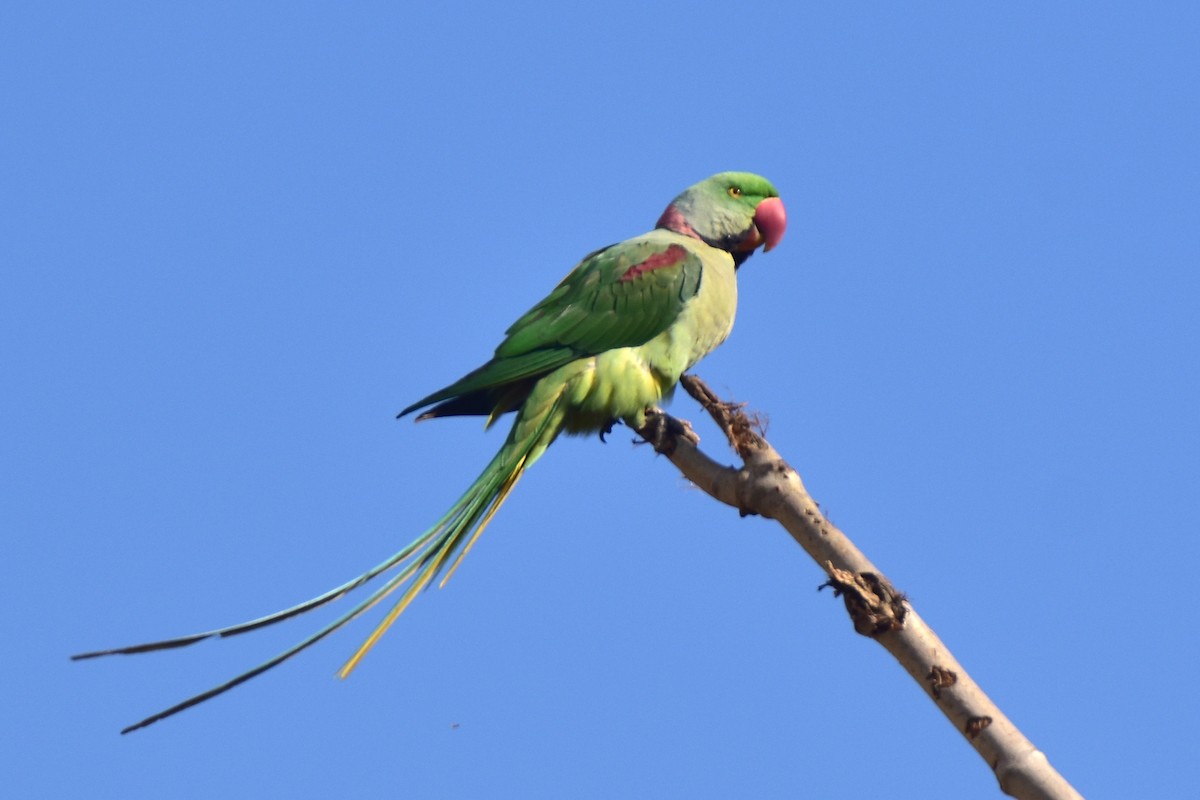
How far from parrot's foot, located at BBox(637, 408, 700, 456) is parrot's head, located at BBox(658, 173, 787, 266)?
58.3 inches

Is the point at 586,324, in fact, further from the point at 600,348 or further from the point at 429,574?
the point at 429,574

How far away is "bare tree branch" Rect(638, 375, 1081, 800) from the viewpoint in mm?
3000

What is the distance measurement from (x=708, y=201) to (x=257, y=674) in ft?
11.5

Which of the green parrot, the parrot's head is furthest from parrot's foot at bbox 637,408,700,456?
the parrot's head

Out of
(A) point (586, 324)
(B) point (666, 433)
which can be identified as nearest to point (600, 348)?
(A) point (586, 324)

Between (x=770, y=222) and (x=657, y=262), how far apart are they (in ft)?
2.91

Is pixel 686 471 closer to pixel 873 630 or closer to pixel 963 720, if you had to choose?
pixel 873 630

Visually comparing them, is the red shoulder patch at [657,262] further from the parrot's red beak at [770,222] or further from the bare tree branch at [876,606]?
the bare tree branch at [876,606]

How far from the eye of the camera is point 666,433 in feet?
15.8

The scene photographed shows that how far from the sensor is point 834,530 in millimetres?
3514

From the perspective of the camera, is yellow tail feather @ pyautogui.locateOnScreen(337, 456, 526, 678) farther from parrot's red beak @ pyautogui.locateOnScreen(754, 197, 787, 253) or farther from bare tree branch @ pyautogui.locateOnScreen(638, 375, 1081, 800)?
parrot's red beak @ pyautogui.locateOnScreen(754, 197, 787, 253)

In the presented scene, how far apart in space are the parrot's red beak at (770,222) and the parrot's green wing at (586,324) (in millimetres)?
649

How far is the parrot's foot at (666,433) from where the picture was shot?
15.5 ft

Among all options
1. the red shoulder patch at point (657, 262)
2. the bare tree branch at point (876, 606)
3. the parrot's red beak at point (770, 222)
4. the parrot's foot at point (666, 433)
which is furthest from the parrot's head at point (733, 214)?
the bare tree branch at point (876, 606)
